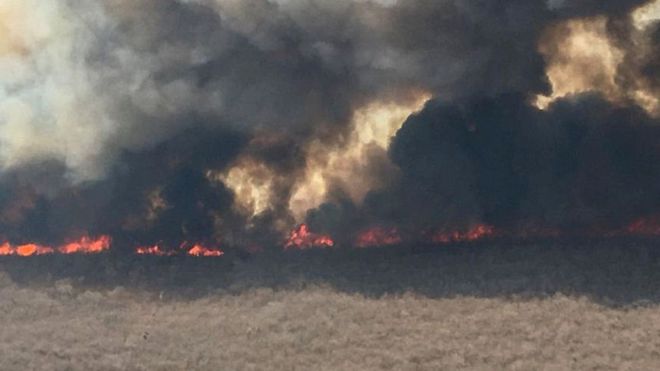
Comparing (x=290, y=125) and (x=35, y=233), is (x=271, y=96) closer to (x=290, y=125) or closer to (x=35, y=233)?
(x=290, y=125)

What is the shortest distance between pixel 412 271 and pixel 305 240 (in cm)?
570

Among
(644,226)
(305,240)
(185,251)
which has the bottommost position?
(644,226)

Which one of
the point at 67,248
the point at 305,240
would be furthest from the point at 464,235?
the point at 67,248

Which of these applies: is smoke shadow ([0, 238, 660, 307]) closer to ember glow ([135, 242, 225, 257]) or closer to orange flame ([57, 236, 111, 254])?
ember glow ([135, 242, 225, 257])

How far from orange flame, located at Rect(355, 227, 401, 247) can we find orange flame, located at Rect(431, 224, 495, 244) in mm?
1516

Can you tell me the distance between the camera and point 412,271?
31.2 m

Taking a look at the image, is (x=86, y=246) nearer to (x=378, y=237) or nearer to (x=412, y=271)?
(x=378, y=237)

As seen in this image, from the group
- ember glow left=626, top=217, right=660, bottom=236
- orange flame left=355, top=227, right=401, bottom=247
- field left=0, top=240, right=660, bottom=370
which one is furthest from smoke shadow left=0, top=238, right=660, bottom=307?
ember glow left=626, top=217, right=660, bottom=236

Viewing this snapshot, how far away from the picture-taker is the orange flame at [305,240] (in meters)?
34.4

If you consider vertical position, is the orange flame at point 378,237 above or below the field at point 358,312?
above

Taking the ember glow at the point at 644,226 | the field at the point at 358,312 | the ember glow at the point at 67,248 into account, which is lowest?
the field at the point at 358,312

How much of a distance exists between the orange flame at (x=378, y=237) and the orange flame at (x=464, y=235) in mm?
1516

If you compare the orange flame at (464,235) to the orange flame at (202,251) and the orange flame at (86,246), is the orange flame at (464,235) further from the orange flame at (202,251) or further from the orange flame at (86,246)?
the orange flame at (86,246)

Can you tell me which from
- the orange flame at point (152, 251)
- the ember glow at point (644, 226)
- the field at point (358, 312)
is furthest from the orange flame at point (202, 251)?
the ember glow at point (644, 226)
